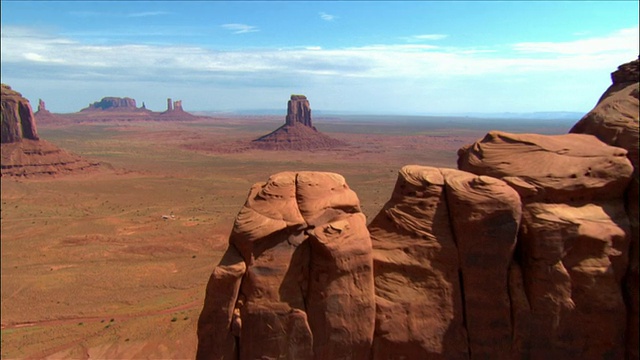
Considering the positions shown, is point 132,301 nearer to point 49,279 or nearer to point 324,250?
point 49,279

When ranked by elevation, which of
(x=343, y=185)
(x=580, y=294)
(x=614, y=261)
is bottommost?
(x=580, y=294)

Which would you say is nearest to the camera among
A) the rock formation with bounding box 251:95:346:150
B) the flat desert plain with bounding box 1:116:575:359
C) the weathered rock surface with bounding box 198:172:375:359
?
the weathered rock surface with bounding box 198:172:375:359

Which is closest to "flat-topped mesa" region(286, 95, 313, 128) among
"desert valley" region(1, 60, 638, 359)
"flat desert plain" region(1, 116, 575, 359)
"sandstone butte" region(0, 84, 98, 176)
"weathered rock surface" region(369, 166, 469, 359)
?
"flat desert plain" region(1, 116, 575, 359)

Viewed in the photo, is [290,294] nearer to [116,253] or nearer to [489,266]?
[489,266]

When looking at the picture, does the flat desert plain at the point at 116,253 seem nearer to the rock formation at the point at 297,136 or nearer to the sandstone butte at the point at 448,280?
the sandstone butte at the point at 448,280

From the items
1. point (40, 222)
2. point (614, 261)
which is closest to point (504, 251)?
point (614, 261)

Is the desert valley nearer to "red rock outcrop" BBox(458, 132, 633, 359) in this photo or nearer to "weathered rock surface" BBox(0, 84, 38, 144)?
"red rock outcrop" BBox(458, 132, 633, 359)

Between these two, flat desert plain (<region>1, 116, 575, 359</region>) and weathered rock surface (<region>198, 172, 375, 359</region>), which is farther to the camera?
flat desert plain (<region>1, 116, 575, 359</region>)
